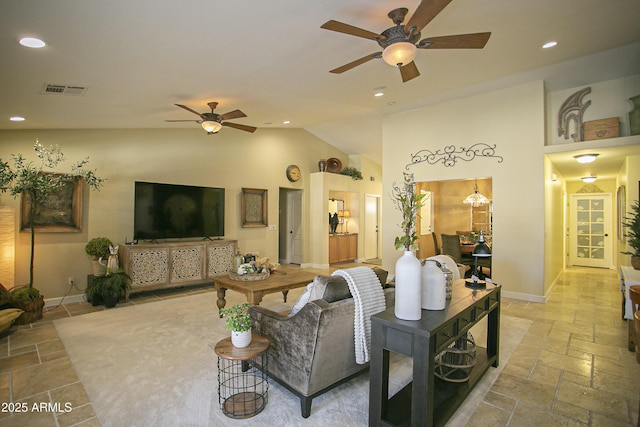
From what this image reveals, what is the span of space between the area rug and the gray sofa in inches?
6.9

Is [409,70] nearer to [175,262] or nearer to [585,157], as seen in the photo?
[585,157]

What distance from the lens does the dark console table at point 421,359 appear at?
1719mm

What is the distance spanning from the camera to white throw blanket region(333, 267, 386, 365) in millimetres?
2256

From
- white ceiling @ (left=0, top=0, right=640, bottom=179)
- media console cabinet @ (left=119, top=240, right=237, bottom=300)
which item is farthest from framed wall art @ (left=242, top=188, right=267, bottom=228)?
white ceiling @ (left=0, top=0, right=640, bottom=179)

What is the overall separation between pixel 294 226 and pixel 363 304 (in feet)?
21.7

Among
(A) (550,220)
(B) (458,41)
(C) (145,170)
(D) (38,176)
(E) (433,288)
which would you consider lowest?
(E) (433,288)

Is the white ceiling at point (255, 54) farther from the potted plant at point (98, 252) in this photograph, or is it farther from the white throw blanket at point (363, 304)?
the white throw blanket at point (363, 304)

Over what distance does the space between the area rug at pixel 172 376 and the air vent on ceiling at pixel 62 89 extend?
8.72ft

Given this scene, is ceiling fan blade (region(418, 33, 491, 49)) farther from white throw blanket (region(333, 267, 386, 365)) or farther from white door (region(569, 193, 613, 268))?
white door (region(569, 193, 613, 268))

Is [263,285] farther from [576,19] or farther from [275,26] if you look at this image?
[576,19]

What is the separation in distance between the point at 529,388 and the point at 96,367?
3688 millimetres

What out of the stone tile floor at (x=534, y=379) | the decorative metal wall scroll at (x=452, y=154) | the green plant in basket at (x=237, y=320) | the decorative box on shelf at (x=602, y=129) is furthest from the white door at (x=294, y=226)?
the green plant in basket at (x=237, y=320)

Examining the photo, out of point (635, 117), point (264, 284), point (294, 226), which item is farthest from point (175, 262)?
point (635, 117)

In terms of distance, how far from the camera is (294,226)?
880 cm
